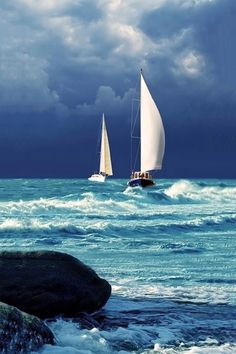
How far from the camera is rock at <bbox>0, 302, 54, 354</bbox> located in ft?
24.1

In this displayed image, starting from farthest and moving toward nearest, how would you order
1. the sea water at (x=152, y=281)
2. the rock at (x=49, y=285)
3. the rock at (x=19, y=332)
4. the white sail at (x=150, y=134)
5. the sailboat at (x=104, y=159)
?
1. the sailboat at (x=104, y=159)
2. the white sail at (x=150, y=134)
3. the rock at (x=49, y=285)
4. the sea water at (x=152, y=281)
5. the rock at (x=19, y=332)

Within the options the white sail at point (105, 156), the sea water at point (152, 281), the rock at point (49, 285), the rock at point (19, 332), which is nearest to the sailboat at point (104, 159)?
the white sail at point (105, 156)

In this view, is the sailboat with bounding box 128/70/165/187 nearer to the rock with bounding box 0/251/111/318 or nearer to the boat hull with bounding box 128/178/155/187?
the boat hull with bounding box 128/178/155/187

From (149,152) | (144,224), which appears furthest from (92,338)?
(149,152)

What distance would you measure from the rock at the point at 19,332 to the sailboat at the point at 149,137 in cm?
5239

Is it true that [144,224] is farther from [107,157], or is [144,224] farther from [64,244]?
[107,157]

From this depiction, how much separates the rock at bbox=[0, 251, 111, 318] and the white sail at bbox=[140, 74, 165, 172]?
49897 millimetres

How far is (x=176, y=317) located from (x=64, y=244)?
482 inches

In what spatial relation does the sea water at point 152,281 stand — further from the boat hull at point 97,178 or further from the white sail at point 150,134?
the boat hull at point 97,178

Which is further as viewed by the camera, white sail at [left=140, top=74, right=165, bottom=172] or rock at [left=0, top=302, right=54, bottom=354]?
white sail at [left=140, top=74, right=165, bottom=172]

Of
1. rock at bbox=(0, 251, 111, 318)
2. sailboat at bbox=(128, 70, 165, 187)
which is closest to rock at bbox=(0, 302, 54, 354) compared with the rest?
rock at bbox=(0, 251, 111, 318)

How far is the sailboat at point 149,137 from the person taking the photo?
5984 cm

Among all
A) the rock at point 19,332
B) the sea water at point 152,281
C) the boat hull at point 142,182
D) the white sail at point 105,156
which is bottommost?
the sea water at point 152,281

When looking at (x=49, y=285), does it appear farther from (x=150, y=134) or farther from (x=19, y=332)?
(x=150, y=134)
